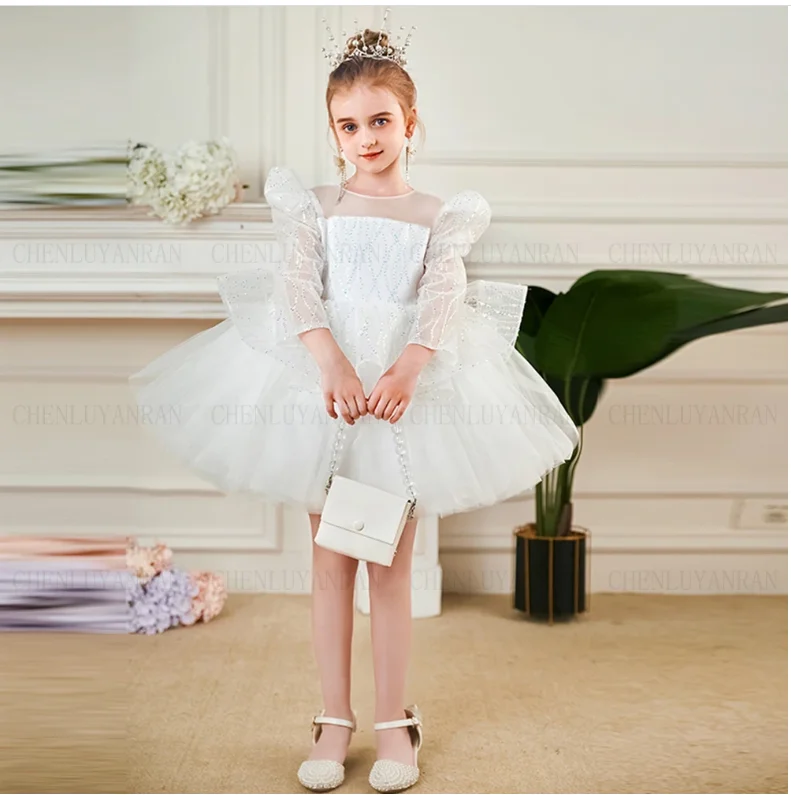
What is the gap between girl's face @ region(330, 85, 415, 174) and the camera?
1.69 meters

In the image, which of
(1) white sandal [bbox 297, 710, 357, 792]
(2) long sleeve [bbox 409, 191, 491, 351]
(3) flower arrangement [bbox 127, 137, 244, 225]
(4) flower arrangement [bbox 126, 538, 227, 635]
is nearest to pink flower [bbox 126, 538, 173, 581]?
(4) flower arrangement [bbox 126, 538, 227, 635]

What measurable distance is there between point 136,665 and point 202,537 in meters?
0.70

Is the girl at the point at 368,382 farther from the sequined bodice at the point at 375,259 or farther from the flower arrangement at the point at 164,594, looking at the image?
the flower arrangement at the point at 164,594

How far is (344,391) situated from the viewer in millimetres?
1599

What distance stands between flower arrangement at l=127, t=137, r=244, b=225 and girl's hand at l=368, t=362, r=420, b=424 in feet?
4.11

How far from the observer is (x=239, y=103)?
2885 mm

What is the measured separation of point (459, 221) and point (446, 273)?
11 cm

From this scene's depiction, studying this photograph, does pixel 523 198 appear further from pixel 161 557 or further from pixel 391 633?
pixel 391 633

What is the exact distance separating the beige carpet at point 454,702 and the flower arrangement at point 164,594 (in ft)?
0.15

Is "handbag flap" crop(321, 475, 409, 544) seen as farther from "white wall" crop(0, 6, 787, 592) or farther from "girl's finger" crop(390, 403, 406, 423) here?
"white wall" crop(0, 6, 787, 592)

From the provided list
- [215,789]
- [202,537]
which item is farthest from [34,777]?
[202,537]

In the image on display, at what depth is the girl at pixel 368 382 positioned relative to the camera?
1646 mm

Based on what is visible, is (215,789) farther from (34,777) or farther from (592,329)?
(592,329)

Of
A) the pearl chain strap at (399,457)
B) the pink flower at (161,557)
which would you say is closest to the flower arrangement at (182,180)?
the pink flower at (161,557)
